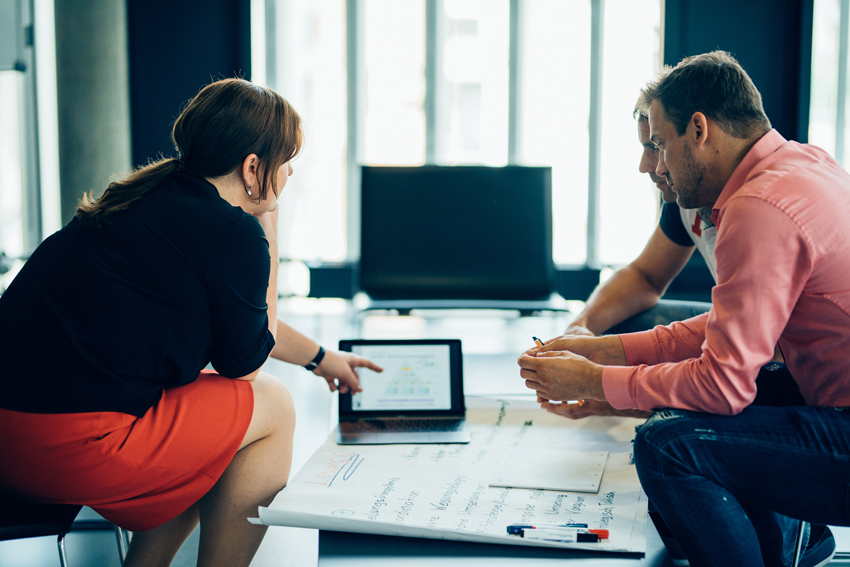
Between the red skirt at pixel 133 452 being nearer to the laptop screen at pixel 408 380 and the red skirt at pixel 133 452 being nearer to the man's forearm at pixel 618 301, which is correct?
the laptop screen at pixel 408 380

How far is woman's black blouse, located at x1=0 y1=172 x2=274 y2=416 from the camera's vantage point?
33.9 inches

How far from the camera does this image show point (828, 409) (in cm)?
86

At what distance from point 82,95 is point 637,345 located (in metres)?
3.57

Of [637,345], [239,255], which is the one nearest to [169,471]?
[239,255]

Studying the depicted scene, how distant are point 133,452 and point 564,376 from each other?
25.2 inches

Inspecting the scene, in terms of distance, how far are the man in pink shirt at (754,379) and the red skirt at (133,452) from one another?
0.58 metres

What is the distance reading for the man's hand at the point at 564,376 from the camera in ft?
3.16

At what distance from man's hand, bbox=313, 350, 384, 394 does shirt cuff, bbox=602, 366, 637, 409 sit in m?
0.50

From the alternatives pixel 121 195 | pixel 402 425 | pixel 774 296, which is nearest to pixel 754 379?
pixel 774 296

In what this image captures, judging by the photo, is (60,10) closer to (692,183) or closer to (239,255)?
(239,255)

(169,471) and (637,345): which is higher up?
(637,345)

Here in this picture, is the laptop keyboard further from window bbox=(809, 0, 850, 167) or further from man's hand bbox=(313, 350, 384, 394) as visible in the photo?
window bbox=(809, 0, 850, 167)

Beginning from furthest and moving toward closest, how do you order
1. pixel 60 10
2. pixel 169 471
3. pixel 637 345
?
pixel 60 10 < pixel 637 345 < pixel 169 471

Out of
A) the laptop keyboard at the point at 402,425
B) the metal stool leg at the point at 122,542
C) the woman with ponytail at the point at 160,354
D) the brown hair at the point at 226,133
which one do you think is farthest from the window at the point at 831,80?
the metal stool leg at the point at 122,542
